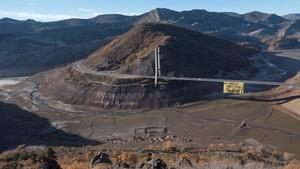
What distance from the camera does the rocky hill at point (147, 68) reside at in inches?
2242

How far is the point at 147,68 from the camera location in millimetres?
62594

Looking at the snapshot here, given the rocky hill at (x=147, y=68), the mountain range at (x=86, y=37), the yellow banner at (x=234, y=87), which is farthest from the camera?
the mountain range at (x=86, y=37)

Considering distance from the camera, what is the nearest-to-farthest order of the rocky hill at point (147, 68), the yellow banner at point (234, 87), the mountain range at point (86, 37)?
1. the yellow banner at point (234, 87)
2. the rocky hill at point (147, 68)
3. the mountain range at point (86, 37)

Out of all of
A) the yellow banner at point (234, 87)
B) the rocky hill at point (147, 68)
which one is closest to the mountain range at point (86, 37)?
the rocky hill at point (147, 68)

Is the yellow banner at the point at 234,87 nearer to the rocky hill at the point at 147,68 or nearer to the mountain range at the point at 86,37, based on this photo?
the rocky hill at the point at 147,68

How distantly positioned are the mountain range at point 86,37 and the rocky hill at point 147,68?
83.5 feet

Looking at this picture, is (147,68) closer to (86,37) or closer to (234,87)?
(234,87)

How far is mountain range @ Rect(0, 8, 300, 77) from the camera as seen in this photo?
344 feet

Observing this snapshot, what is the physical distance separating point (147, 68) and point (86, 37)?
3616 inches

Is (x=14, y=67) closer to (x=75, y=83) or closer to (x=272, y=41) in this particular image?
(x=75, y=83)

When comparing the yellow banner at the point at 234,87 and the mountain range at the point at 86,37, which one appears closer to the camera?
the yellow banner at the point at 234,87

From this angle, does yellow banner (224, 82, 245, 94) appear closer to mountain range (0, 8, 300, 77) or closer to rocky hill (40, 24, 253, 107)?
rocky hill (40, 24, 253, 107)

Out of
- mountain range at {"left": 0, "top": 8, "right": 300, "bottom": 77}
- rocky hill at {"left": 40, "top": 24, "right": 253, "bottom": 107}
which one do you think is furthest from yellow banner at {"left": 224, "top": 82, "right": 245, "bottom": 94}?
mountain range at {"left": 0, "top": 8, "right": 300, "bottom": 77}

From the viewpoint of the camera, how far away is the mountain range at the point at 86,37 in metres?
105
